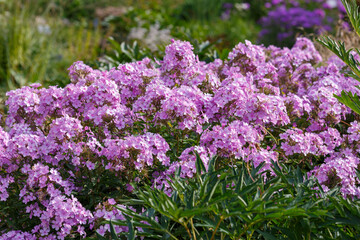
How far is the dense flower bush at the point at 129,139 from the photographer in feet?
7.25

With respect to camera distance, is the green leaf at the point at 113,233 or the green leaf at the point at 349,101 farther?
the green leaf at the point at 349,101

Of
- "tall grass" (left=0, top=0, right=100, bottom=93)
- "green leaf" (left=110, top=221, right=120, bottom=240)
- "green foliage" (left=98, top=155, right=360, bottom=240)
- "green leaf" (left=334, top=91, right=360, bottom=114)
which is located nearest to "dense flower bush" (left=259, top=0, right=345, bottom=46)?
"tall grass" (left=0, top=0, right=100, bottom=93)

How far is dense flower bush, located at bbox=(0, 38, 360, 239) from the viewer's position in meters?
2.21

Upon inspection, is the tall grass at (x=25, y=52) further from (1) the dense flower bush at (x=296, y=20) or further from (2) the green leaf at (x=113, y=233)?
(2) the green leaf at (x=113, y=233)

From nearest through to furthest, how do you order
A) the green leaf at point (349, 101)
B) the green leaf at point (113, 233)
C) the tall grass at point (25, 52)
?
the green leaf at point (113, 233) < the green leaf at point (349, 101) < the tall grass at point (25, 52)

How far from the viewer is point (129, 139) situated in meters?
2.23

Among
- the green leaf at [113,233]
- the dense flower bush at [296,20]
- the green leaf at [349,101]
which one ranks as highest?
the green leaf at [349,101]

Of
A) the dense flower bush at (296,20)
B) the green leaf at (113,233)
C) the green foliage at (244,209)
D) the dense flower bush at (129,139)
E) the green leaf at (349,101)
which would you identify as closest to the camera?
the green foliage at (244,209)

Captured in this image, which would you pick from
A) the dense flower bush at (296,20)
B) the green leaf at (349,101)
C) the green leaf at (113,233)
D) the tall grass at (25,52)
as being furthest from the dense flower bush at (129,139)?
the dense flower bush at (296,20)

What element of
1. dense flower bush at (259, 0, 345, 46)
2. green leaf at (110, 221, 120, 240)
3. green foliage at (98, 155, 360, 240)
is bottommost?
dense flower bush at (259, 0, 345, 46)

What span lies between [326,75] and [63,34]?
20.6 feet

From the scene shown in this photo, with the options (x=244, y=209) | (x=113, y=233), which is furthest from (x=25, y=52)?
(x=244, y=209)

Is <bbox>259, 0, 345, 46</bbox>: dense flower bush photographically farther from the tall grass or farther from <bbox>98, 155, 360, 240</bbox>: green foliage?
<bbox>98, 155, 360, 240</bbox>: green foliage

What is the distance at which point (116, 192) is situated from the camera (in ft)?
7.75
